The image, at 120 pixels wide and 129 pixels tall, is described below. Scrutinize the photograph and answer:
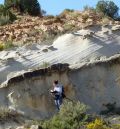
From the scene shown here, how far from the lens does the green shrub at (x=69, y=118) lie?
95.0 feet

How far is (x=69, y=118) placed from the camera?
29.7 metres

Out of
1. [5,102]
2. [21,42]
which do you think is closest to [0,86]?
[5,102]

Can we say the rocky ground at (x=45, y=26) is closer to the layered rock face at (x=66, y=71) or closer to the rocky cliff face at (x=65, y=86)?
the layered rock face at (x=66, y=71)

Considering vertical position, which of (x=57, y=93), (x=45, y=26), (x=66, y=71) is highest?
(x=45, y=26)

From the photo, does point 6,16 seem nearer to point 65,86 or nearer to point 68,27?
point 68,27

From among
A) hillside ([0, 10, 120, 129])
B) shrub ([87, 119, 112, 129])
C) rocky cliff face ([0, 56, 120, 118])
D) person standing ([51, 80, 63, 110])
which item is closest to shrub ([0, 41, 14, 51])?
hillside ([0, 10, 120, 129])

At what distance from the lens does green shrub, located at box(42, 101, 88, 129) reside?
95.0ft

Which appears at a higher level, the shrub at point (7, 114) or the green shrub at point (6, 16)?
the green shrub at point (6, 16)

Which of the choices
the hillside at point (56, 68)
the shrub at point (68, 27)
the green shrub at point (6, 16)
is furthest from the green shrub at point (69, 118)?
the green shrub at point (6, 16)

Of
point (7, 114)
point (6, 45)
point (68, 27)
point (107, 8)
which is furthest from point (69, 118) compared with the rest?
point (107, 8)

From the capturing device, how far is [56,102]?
3238cm

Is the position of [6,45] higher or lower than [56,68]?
lower

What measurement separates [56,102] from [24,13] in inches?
586

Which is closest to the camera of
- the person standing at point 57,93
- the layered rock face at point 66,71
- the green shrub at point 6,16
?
the person standing at point 57,93
